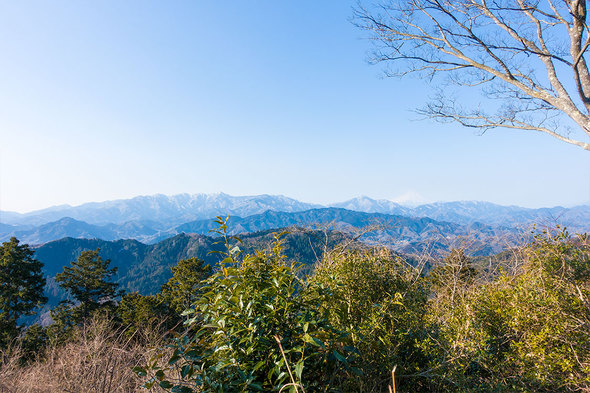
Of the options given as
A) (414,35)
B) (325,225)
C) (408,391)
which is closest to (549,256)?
(408,391)

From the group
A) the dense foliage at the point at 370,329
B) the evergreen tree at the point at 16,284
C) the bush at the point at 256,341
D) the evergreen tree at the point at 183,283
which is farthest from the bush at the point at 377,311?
the evergreen tree at the point at 16,284

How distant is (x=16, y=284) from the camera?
854 inches

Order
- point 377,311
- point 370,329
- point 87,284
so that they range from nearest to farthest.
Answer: point 370,329 < point 377,311 < point 87,284

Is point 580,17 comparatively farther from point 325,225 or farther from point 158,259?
point 158,259

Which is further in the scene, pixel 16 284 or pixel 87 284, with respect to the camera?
pixel 87 284

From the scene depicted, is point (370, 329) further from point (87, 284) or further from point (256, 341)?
point (87, 284)

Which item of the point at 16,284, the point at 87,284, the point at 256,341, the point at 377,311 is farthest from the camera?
the point at 87,284

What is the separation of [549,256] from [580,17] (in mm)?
4332

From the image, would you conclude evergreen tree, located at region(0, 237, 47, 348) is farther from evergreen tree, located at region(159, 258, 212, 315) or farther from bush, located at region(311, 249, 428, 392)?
bush, located at region(311, 249, 428, 392)

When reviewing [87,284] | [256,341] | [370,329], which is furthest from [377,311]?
[87,284]

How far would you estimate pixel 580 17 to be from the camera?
4625mm

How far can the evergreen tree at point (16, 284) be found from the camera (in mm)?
20781

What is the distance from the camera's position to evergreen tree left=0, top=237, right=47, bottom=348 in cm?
2078

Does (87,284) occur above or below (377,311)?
below
